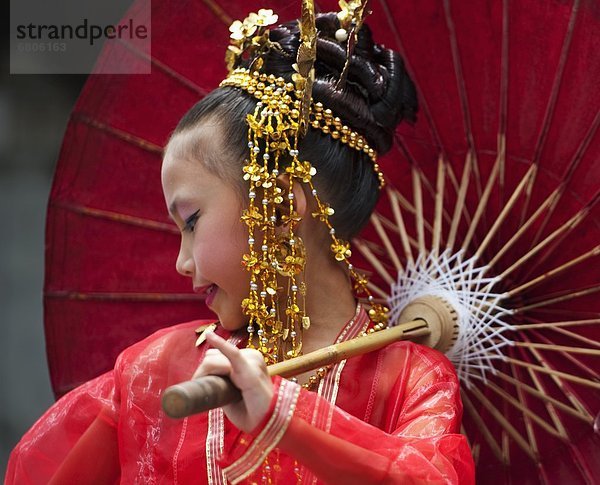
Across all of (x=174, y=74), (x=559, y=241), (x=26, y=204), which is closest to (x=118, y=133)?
(x=174, y=74)

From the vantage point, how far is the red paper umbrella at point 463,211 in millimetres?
1760

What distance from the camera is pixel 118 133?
201 centimetres

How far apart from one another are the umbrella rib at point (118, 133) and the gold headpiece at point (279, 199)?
378 millimetres

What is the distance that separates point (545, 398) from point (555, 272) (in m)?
0.21

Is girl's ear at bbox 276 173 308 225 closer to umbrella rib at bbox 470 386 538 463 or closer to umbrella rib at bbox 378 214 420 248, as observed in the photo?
umbrella rib at bbox 378 214 420 248

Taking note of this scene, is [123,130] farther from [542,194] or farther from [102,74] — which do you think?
[542,194]

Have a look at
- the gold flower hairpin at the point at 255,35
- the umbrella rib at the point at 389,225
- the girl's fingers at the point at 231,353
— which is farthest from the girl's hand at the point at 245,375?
the umbrella rib at the point at 389,225

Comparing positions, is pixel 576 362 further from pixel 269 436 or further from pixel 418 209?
pixel 269 436

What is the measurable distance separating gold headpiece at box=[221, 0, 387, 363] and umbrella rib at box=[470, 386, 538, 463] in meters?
0.39

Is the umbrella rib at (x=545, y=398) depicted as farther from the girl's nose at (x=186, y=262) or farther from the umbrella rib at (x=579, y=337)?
the girl's nose at (x=186, y=262)

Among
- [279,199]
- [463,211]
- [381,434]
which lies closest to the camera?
[381,434]

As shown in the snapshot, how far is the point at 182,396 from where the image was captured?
1137mm

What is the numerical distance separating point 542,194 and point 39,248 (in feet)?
7.83

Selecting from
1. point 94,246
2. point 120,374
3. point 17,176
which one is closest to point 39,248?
point 17,176
